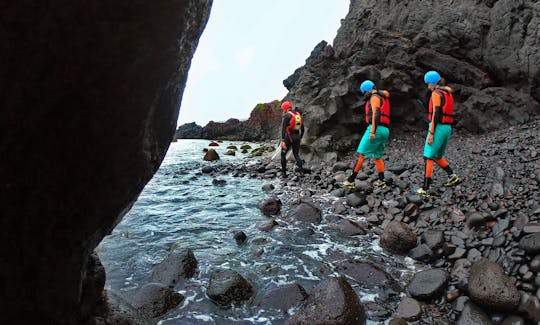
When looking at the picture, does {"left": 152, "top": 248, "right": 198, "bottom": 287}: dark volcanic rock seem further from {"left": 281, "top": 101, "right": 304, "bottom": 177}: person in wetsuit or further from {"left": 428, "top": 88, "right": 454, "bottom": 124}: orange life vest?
{"left": 281, "top": 101, "right": 304, "bottom": 177}: person in wetsuit

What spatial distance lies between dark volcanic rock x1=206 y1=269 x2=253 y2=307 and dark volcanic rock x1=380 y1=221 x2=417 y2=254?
3.09 meters

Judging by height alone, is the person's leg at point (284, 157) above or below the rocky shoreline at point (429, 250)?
above

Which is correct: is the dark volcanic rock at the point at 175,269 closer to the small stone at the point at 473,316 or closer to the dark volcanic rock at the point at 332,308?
the dark volcanic rock at the point at 332,308

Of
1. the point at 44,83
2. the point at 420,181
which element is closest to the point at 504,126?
the point at 420,181

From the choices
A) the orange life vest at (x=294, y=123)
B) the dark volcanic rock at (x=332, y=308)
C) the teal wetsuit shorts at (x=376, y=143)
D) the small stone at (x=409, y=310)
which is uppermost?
the orange life vest at (x=294, y=123)

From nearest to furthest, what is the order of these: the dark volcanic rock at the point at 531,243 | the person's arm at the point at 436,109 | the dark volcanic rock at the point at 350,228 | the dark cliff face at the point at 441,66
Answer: the dark volcanic rock at the point at 531,243 < the dark volcanic rock at the point at 350,228 < the person's arm at the point at 436,109 < the dark cliff face at the point at 441,66

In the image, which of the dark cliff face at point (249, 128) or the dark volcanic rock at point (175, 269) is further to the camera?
the dark cliff face at point (249, 128)

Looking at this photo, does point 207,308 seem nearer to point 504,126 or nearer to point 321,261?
point 321,261

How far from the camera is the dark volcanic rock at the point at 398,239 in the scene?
6102 millimetres

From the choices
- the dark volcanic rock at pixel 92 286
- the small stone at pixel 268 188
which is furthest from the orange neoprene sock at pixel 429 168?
the dark volcanic rock at pixel 92 286

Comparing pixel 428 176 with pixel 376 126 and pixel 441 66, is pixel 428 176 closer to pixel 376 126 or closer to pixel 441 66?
pixel 376 126

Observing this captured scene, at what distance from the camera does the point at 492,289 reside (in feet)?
13.2

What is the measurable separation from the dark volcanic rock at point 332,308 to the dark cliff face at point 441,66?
10934mm

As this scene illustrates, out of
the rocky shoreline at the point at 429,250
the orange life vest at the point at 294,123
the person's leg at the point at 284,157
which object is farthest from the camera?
the person's leg at the point at 284,157
